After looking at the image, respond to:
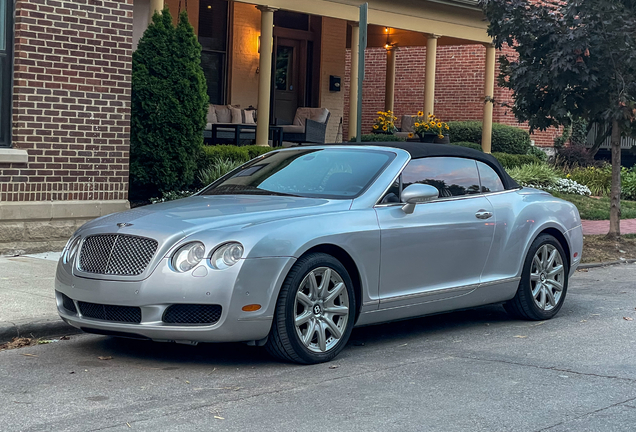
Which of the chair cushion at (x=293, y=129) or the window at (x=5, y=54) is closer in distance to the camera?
the window at (x=5, y=54)

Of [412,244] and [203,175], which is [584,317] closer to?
[412,244]

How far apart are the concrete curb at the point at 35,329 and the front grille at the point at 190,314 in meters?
1.68

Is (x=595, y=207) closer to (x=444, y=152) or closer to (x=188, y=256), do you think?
(x=444, y=152)

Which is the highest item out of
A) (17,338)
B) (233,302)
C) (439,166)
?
(439,166)

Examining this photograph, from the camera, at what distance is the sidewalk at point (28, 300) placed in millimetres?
6734

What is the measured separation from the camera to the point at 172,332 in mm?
5582

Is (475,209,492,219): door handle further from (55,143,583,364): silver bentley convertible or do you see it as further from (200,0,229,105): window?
(200,0,229,105): window

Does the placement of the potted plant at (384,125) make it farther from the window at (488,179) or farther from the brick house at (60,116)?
the window at (488,179)

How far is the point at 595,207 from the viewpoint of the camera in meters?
18.3

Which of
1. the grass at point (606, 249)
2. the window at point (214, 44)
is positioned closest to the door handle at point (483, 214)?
the grass at point (606, 249)

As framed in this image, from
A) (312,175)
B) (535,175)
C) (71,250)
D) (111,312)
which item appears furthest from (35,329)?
(535,175)

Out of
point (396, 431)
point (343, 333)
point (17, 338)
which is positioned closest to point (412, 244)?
point (343, 333)

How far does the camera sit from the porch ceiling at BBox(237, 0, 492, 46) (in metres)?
17.2

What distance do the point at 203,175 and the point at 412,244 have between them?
7818 mm
